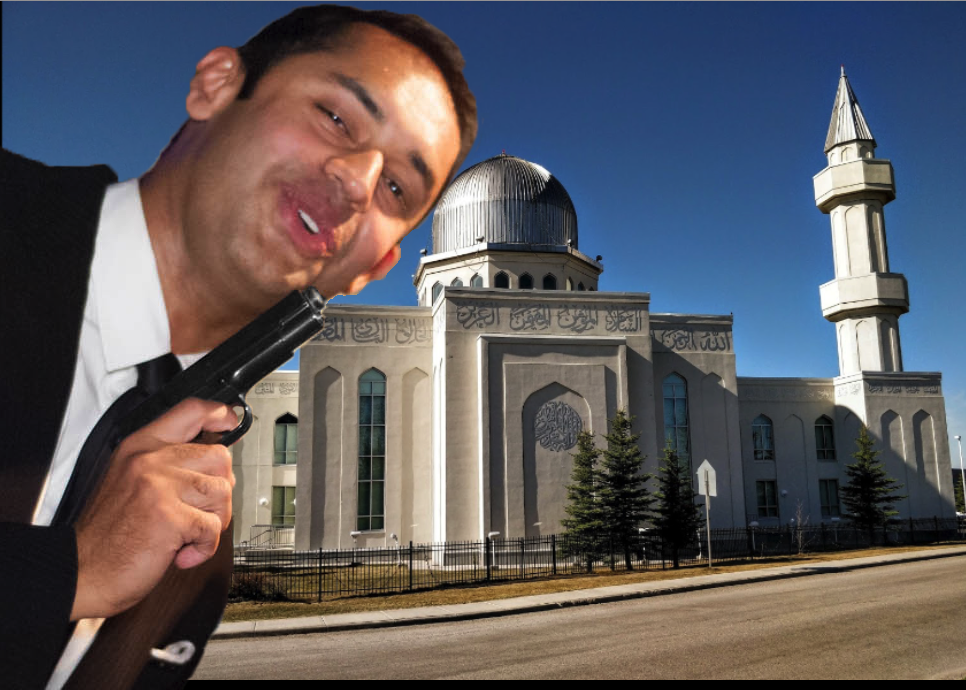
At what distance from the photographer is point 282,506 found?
68.1 feet

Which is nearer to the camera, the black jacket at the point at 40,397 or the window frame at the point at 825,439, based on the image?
the black jacket at the point at 40,397

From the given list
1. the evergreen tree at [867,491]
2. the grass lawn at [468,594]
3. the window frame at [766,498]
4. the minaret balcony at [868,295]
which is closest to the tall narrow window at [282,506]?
the grass lawn at [468,594]

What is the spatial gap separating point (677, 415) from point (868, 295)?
872 centimetres

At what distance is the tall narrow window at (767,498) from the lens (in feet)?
77.7

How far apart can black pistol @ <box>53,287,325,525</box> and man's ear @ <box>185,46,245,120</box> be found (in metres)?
0.75

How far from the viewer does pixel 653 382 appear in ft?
66.2

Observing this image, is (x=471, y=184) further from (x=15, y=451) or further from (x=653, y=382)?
(x=15, y=451)

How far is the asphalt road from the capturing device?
6.07 m

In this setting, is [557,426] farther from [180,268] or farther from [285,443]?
[180,268]

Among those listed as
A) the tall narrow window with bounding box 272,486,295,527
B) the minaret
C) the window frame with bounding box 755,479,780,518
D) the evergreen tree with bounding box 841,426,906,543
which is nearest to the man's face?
the tall narrow window with bounding box 272,486,295,527

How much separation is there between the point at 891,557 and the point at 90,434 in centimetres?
1835

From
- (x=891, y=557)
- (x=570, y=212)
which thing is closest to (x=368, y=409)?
(x=570, y=212)

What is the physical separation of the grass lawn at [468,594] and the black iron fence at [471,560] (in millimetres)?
592

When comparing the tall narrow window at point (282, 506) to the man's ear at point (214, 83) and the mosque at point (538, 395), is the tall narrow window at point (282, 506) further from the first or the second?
the man's ear at point (214, 83)
